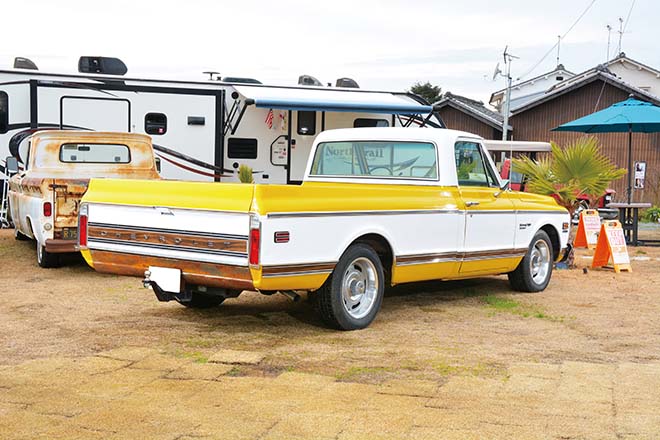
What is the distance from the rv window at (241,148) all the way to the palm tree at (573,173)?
4.83 meters

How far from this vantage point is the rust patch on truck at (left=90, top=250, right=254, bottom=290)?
6371 millimetres

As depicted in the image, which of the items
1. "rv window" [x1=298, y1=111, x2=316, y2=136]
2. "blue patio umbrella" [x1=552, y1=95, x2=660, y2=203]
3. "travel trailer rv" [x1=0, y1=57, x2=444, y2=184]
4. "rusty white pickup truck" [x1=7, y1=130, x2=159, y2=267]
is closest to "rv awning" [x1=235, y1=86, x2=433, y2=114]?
"travel trailer rv" [x1=0, y1=57, x2=444, y2=184]

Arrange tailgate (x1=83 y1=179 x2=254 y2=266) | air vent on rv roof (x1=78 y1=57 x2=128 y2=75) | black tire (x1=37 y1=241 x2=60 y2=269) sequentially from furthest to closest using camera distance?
air vent on rv roof (x1=78 y1=57 x2=128 y2=75), black tire (x1=37 y1=241 x2=60 y2=269), tailgate (x1=83 y1=179 x2=254 y2=266)

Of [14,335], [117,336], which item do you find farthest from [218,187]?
[14,335]

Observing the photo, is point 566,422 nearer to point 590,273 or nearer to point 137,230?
point 137,230

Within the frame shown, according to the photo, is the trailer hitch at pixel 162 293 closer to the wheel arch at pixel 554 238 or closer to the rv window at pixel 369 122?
the wheel arch at pixel 554 238

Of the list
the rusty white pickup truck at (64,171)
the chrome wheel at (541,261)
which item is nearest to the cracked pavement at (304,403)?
the chrome wheel at (541,261)

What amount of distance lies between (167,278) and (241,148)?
28.3ft

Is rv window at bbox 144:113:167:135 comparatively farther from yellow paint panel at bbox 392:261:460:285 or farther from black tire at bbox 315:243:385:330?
black tire at bbox 315:243:385:330

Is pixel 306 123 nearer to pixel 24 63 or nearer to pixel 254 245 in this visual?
pixel 24 63

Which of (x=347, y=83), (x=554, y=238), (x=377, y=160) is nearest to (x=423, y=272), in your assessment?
(x=377, y=160)

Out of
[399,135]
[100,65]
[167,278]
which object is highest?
[100,65]

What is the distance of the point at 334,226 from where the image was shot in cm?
673

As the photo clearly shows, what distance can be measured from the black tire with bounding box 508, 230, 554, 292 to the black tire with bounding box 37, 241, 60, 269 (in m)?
5.36
